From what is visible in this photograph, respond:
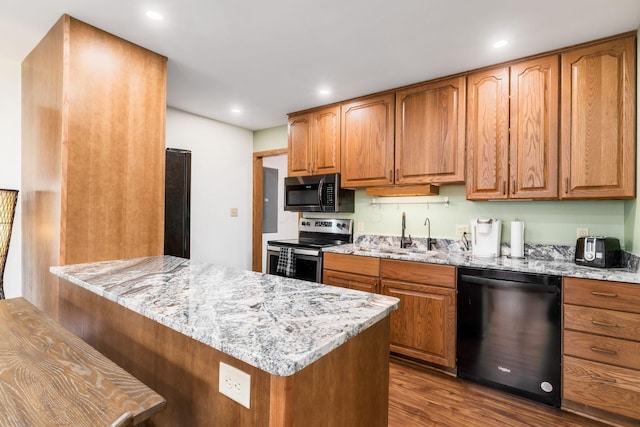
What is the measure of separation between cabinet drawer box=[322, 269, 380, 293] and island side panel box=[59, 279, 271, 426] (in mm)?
1864

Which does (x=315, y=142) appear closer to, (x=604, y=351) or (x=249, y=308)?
(x=249, y=308)

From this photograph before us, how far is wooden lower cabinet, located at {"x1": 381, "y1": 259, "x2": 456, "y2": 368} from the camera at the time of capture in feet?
7.88

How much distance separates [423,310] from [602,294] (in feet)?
3.61

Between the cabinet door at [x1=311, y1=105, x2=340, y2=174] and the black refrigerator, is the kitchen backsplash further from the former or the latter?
the black refrigerator

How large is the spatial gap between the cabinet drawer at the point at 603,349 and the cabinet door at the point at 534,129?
96cm

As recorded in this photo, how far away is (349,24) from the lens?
2047 mm

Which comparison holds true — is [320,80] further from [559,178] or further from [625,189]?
[625,189]

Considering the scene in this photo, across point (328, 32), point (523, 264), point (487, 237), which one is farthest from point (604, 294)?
point (328, 32)

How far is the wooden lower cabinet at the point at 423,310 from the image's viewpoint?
Result: 240cm

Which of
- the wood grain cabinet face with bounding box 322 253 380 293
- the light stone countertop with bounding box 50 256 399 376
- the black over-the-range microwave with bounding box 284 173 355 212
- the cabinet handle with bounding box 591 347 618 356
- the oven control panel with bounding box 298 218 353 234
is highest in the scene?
the black over-the-range microwave with bounding box 284 173 355 212

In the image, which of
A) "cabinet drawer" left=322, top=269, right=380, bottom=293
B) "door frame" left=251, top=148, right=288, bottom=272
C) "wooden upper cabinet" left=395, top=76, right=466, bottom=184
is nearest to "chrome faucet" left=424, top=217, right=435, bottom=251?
"wooden upper cabinet" left=395, top=76, right=466, bottom=184

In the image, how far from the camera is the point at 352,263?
2881 mm

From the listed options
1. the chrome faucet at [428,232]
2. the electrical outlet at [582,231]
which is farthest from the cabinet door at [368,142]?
the electrical outlet at [582,231]

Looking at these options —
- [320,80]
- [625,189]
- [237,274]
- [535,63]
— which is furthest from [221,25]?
[625,189]
